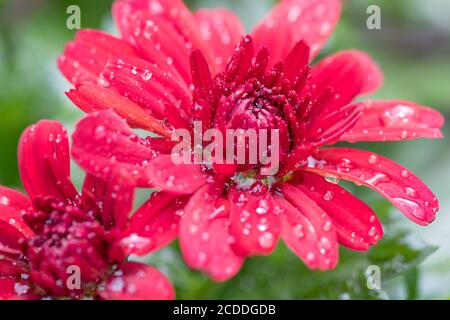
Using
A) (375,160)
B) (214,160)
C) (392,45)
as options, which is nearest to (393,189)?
(375,160)

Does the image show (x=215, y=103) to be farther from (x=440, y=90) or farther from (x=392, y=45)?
(x=392, y=45)

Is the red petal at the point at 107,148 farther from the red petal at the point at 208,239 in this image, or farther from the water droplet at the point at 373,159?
the water droplet at the point at 373,159

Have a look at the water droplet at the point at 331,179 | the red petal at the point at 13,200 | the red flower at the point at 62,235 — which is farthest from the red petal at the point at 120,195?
the water droplet at the point at 331,179

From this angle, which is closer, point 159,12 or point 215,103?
point 215,103

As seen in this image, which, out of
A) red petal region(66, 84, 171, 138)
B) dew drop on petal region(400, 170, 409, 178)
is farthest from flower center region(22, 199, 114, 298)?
dew drop on petal region(400, 170, 409, 178)

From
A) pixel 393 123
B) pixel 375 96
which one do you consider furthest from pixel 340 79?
pixel 375 96

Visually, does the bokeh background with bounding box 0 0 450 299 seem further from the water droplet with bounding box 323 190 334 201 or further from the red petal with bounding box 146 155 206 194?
the red petal with bounding box 146 155 206 194
